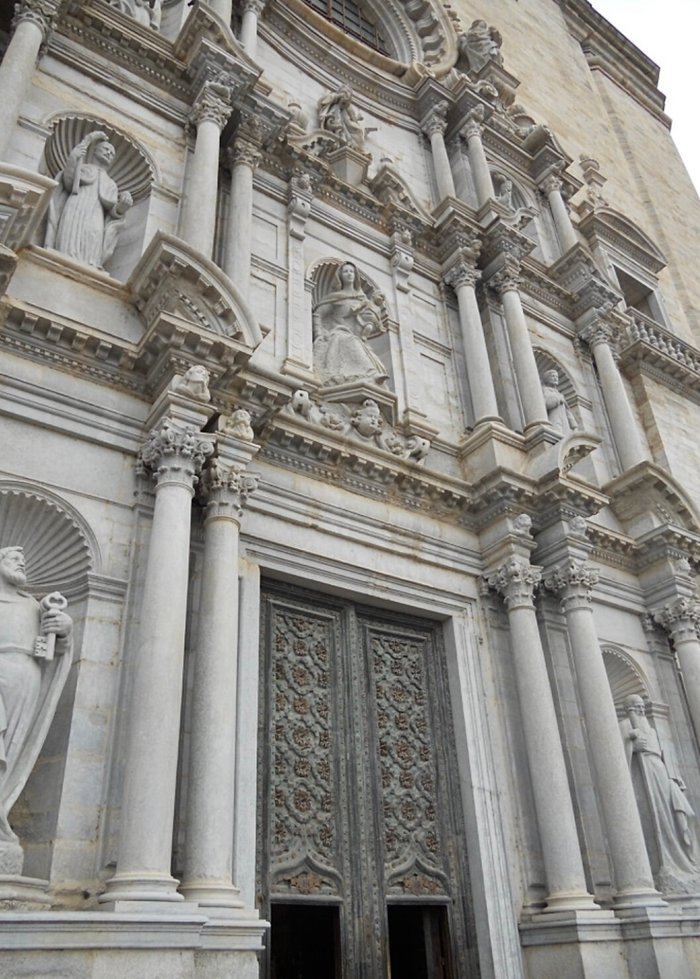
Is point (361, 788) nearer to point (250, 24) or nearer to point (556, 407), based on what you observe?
point (556, 407)

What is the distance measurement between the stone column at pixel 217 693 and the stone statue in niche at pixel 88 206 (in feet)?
8.64

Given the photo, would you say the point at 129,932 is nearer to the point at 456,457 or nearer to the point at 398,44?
the point at 456,457

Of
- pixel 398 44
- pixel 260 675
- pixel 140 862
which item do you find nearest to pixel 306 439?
pixel 260 675

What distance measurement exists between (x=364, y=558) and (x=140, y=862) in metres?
4.14

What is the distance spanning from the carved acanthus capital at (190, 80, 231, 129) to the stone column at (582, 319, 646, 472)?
280 inches

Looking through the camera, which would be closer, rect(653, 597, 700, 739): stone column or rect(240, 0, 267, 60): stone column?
rect(653, 597, 700, 739): stone column

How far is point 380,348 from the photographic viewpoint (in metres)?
11.1

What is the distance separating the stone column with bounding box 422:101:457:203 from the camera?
45.9 feet

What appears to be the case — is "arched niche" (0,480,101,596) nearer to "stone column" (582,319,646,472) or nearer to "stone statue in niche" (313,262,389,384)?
"stone statue in niche" (313,262,389,384)

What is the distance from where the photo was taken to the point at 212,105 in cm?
1004

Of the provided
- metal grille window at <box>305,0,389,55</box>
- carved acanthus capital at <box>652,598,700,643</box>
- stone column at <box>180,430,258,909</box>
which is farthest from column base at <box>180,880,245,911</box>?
metal grille window at <box>305,0,389,55</box>

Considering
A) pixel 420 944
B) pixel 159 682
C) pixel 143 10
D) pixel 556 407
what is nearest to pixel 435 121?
pixel 143 10

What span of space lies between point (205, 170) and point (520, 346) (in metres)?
5.08

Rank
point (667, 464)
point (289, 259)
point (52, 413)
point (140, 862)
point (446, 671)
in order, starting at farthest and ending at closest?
point (667, 464) < point (289, 259) < point (446, 671) < point (52, 413) < point (140, 862)
